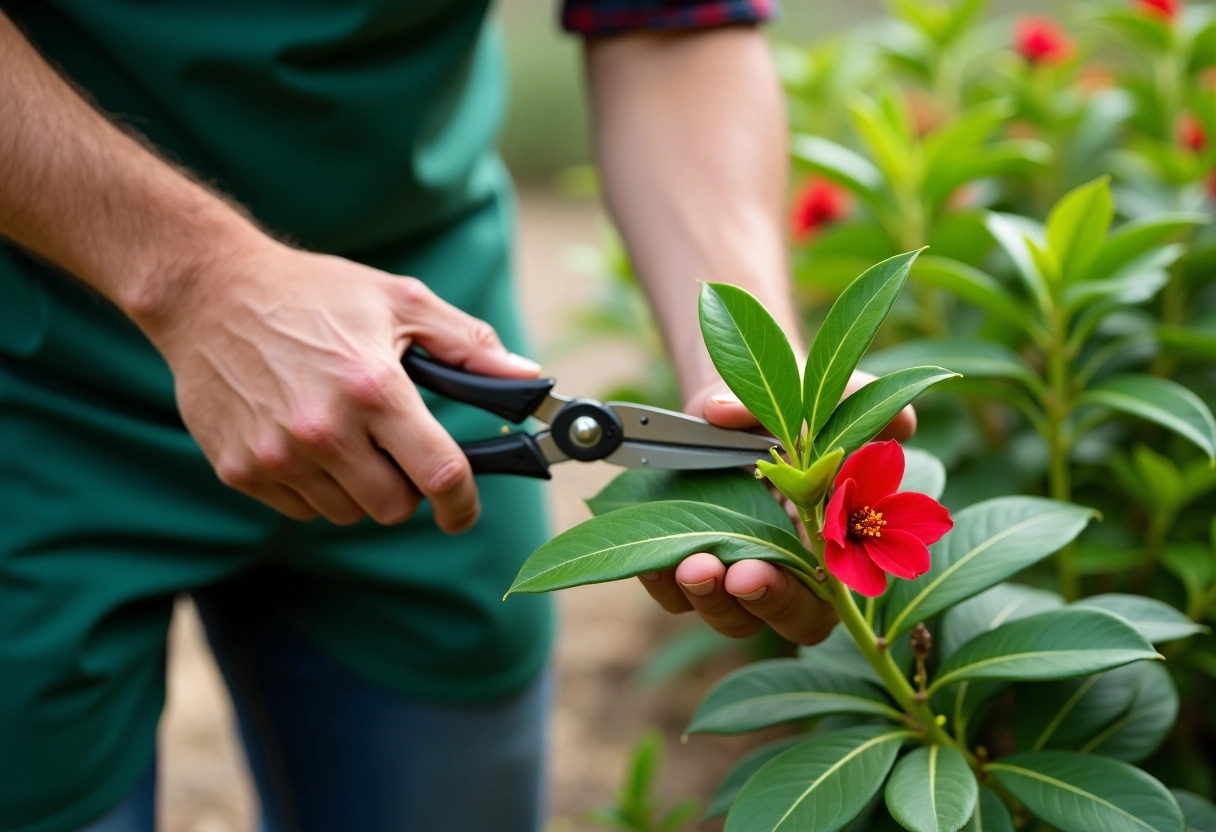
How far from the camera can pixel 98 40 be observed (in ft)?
3.62

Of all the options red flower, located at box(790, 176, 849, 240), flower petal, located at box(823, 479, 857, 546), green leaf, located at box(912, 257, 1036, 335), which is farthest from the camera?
red flower, located at box(790, 176, 849, 240)

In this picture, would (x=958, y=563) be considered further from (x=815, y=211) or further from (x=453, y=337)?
(x=815, y=211)

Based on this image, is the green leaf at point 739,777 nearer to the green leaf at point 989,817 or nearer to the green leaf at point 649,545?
the green leaf at point 989,817

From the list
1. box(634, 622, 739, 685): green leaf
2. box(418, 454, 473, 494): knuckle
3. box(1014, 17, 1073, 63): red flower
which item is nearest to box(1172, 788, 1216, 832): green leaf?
box(418, 454, 473, 494): knuckle

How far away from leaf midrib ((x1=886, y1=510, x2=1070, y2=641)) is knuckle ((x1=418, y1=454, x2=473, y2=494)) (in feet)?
1.34

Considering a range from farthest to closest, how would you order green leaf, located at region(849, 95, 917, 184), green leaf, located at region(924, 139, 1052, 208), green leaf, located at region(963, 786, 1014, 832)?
1. green leaf, located at region(849, 95, 917, 184)
2. green leaf, located at region(924, 139, 1052, 208)
3. green leaf, located at region(963, 786, 1014, 832)

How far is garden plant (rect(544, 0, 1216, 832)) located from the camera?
83cm

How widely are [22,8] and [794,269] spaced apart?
3.65ft

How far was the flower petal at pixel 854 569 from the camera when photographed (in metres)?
0.79

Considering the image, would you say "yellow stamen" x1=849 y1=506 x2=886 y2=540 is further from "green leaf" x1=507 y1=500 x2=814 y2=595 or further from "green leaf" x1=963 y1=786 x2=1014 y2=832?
"green leaf" x1=963 y1=786 x2=1014 y2=832

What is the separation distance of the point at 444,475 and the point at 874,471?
1.24 ft

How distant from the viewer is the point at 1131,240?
1.28 meters

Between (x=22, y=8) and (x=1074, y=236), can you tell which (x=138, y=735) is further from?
(x=1074, y=236)

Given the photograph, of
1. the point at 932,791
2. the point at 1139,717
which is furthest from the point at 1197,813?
the point at 932,791
